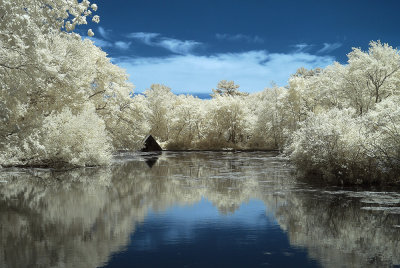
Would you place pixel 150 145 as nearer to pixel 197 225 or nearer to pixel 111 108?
pixel 111 108

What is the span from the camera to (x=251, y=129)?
6266cm

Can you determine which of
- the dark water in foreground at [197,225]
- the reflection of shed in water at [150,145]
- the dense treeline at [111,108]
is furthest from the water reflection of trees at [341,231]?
the reflection of shed in water at [150,145]

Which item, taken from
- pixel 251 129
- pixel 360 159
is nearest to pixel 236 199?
pixel 360 159

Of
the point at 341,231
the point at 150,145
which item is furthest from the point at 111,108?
the point at 341,231

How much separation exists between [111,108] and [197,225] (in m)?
29.1

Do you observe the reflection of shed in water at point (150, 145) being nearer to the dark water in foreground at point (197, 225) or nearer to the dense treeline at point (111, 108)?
the dense treeline at point (111, 108)

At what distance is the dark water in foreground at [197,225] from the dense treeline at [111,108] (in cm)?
230

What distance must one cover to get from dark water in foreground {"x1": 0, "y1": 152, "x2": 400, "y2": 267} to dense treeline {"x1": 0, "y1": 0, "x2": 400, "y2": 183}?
2302 mm

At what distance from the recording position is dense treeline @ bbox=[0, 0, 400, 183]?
1145 cm

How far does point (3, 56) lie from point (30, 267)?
7.11 m

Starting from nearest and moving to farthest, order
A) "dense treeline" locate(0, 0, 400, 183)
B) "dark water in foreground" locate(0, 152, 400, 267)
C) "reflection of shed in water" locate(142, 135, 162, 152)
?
"dark water in foreground" locate(0, 152, 400, 267), "dense treeline" locate(0, 0, 400, 183), "reflection of shed in water" locate(142, 135, 162, 152)

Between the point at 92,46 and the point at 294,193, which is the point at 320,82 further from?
the point at 294,193

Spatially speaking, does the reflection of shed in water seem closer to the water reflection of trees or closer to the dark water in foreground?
the dark water in foreground

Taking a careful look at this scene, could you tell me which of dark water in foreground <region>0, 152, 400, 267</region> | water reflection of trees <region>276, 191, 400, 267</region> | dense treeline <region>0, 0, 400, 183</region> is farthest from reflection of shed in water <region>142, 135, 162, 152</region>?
water reflection of trees <region>276, 191, 400, 267</region>
